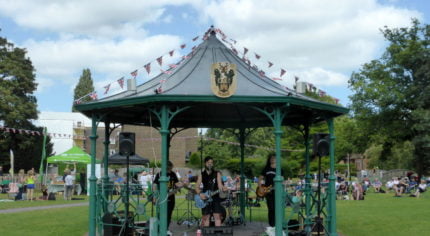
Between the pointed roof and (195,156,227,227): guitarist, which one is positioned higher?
the pointed roof

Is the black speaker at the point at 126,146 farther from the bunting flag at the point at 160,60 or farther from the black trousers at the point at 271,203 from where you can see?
the black trousers at the point at 271,203

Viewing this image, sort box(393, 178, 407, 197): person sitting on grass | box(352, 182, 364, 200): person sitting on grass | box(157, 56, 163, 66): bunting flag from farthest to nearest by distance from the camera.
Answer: box(393, 178, 407, 197): person sitting on grass
box(352, 182, 364, 200): person sitting on grass
box(157, 56, 163, 66): bunting flag

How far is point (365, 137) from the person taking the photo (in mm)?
44344

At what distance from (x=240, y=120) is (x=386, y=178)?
3779 centimetres

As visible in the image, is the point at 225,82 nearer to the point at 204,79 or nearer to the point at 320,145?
the point at 204,79

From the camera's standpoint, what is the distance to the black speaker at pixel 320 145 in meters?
10.9

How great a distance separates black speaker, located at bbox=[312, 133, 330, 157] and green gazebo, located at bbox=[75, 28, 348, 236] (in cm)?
68

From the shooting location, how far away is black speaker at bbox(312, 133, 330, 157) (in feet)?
35.7

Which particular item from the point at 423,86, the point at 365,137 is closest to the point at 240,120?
the point at 423,86

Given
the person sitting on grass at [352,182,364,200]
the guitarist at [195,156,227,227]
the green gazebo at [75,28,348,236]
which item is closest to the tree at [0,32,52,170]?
the person sitting on grass at [352,182,364,200]

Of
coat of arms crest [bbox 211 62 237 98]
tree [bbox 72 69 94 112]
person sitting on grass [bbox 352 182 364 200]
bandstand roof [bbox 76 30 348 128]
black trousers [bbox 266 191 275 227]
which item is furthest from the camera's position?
tree [bbox 72 69 94 112]

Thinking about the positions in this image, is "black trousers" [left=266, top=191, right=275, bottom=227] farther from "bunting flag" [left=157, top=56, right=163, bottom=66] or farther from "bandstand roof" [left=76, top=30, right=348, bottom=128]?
"bunting flag" [left=157, top=56, right=163, bottom=66]

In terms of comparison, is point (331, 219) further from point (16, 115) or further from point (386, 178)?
point (386, 178)

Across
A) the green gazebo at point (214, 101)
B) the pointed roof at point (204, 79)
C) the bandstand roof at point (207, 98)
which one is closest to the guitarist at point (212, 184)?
the green gazebo at point (214, 101)
